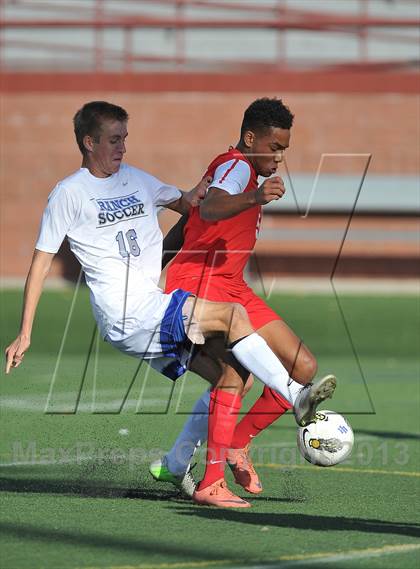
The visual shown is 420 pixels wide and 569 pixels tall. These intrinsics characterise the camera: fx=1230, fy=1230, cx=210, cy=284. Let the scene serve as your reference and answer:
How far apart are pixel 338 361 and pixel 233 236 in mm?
7958

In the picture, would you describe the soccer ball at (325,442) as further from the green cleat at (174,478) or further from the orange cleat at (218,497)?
the green cleat at (174,478)

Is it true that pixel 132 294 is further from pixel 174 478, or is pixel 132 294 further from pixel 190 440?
pixel 174 478

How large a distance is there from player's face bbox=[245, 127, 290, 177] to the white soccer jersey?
68cm

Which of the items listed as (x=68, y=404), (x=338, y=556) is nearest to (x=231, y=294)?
(x=338, y=556)

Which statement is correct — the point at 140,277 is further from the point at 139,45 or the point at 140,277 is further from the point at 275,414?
the point at 139,45

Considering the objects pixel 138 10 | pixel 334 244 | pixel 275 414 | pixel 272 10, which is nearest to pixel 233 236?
pixel 275 414

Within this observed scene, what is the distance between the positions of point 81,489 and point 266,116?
7.44ft

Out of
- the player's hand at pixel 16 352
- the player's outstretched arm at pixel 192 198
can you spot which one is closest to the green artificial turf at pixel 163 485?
the player's hand at pixel 16 352

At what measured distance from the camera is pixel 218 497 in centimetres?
623

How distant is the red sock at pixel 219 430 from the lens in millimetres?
6266

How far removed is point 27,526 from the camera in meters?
5.61

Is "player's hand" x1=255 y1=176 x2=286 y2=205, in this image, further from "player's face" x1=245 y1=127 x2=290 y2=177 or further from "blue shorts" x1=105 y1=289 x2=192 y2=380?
"blue shorts" x1=105 y1=289 x2=192 y2=380

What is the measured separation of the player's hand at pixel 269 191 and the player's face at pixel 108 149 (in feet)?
3.41
